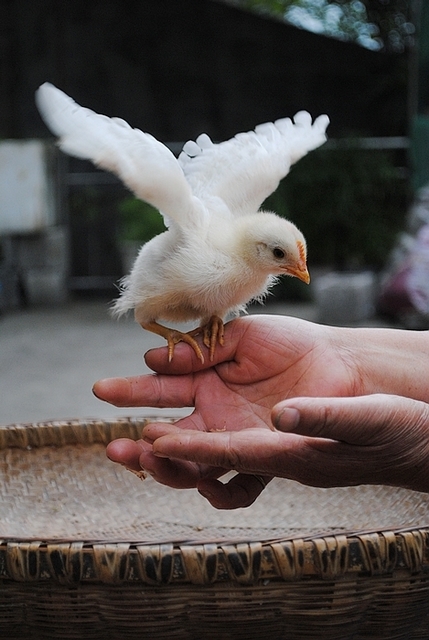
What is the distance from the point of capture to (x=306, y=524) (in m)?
1.72

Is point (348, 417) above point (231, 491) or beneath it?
above

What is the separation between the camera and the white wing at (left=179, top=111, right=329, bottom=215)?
1.69 metres

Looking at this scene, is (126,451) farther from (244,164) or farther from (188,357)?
(244,164)

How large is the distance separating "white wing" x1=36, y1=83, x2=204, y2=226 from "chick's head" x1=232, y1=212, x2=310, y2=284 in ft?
0.46

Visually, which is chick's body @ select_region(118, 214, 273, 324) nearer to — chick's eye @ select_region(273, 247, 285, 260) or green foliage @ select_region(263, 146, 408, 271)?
chick's eye @ select_region(273, 247, 285, 260)

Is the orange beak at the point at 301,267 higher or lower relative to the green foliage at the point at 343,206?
higher

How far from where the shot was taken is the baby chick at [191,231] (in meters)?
1.48

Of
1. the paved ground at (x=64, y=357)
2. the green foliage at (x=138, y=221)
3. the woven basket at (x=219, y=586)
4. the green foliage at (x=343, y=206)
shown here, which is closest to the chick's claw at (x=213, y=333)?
the woven basket at (x=219, y=586)

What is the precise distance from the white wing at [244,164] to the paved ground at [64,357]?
7.24 ft

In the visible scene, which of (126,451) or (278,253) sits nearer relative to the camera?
(126,451)

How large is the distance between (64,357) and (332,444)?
4.07 m

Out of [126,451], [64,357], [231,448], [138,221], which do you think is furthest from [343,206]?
[231,448]

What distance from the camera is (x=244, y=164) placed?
1.68 meters

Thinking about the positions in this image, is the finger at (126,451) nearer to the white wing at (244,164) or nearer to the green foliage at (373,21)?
the white wing at (244,164)
